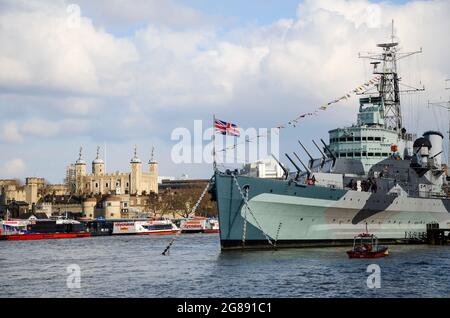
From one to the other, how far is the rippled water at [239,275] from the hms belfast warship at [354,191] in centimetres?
194

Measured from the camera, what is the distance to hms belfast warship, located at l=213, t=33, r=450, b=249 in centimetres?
5188

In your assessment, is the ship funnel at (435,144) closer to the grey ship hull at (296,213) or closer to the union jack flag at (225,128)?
the grey ship hull at (296,213)

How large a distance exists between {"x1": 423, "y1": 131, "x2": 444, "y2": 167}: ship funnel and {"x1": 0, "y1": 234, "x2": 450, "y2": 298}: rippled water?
1901cm

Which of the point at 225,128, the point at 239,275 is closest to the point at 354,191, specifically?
the point at 225,128

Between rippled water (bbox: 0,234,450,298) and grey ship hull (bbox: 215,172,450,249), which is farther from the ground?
grey ship hull (bbox: 215,172,450,249)

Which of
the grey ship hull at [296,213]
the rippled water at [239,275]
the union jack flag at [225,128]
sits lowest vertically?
the rippled water at [239,275]

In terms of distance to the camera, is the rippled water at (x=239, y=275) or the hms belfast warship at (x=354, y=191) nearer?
the rippled water at (x=239, y=275)

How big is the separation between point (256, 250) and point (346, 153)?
16.0 meters

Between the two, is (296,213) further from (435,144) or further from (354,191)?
(435,144)

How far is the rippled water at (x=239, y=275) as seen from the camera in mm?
34469

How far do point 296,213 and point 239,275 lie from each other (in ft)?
48.8

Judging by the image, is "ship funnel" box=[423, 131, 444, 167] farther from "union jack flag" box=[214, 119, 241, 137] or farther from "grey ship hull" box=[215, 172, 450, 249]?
"union jack flag" box=[214, 119, 241, 137]

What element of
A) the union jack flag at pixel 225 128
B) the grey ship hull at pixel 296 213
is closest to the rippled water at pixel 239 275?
the grey ship hull at pixel 296 213

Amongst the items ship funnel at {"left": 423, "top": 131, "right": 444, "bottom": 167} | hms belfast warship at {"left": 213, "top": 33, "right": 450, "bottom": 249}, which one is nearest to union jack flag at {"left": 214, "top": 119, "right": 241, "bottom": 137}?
hms belfast warship at {"left": 213, "top": 33, "right": 450, "bottom": 249}
